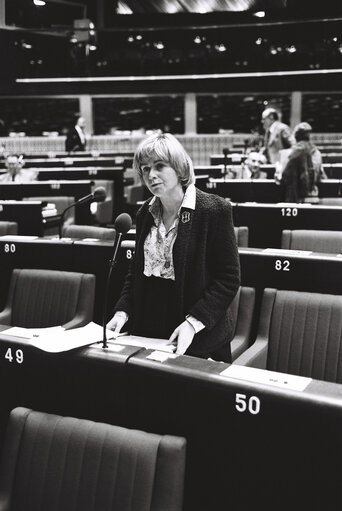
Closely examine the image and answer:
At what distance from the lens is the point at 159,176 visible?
215 centimetres

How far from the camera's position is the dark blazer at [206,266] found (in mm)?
2160

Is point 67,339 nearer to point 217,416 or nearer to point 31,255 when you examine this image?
point 217,416

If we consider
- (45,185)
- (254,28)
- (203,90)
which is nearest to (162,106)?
(203,90)

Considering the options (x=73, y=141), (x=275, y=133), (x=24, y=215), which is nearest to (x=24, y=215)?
(x=24, y=215)

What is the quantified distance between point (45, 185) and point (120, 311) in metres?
4.68

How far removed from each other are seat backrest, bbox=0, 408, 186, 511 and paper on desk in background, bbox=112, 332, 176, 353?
36 cm

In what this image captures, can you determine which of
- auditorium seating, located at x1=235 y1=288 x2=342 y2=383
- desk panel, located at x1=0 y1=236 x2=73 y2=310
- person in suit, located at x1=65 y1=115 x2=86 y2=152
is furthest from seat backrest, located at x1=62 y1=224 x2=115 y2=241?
person in suit, located at x1=65 y1=115 x2=86 y2=152

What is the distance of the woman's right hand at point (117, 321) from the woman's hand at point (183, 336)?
28 cm

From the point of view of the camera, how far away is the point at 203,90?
1560cm

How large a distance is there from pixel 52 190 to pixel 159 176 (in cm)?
496

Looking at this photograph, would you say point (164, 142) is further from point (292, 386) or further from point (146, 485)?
point (146, 485)

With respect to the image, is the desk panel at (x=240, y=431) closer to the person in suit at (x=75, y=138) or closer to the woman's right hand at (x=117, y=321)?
the woman's right hand at (x=117, y=321)

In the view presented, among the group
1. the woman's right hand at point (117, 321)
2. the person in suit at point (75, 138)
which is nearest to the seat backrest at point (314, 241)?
the woman's right hand at point (117, 321)

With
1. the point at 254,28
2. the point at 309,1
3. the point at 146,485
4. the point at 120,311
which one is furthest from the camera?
the point at 254,28
